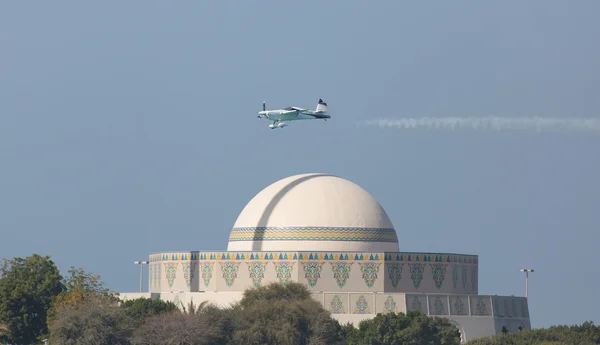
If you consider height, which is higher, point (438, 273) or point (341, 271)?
point (438, 273)

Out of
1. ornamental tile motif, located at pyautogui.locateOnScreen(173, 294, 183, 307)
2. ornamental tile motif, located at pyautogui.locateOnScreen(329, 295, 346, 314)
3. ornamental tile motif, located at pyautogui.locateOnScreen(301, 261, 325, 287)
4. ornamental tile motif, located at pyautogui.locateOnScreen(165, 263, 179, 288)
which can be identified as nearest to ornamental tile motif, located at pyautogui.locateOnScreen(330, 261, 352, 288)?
ornamental tile motif, located at pyautogui.locateOnScreen(301, 261, 325, 287)

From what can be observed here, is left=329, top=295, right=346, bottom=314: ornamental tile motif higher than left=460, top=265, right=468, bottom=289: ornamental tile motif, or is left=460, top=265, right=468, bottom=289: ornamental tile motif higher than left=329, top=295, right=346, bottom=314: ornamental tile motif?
left=460, top=265, right=468, bottom=289: ornamental tile motif

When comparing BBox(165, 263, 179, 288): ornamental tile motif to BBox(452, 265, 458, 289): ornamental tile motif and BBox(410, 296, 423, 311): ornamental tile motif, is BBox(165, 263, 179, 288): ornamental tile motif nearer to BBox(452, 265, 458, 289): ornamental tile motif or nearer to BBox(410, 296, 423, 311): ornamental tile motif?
BBox(410, 296, 423, 311): ornamental tile motif

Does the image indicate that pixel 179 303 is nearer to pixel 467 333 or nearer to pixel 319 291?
pixel 319 291

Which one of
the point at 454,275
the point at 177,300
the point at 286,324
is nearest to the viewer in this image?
the point at 286,324

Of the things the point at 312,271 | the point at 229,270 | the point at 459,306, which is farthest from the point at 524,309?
the point at 229,270

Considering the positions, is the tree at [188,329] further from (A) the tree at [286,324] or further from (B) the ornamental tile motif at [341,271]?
(B) the ornamental tile motif at [341,271]

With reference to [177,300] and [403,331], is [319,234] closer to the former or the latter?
[177,300]
